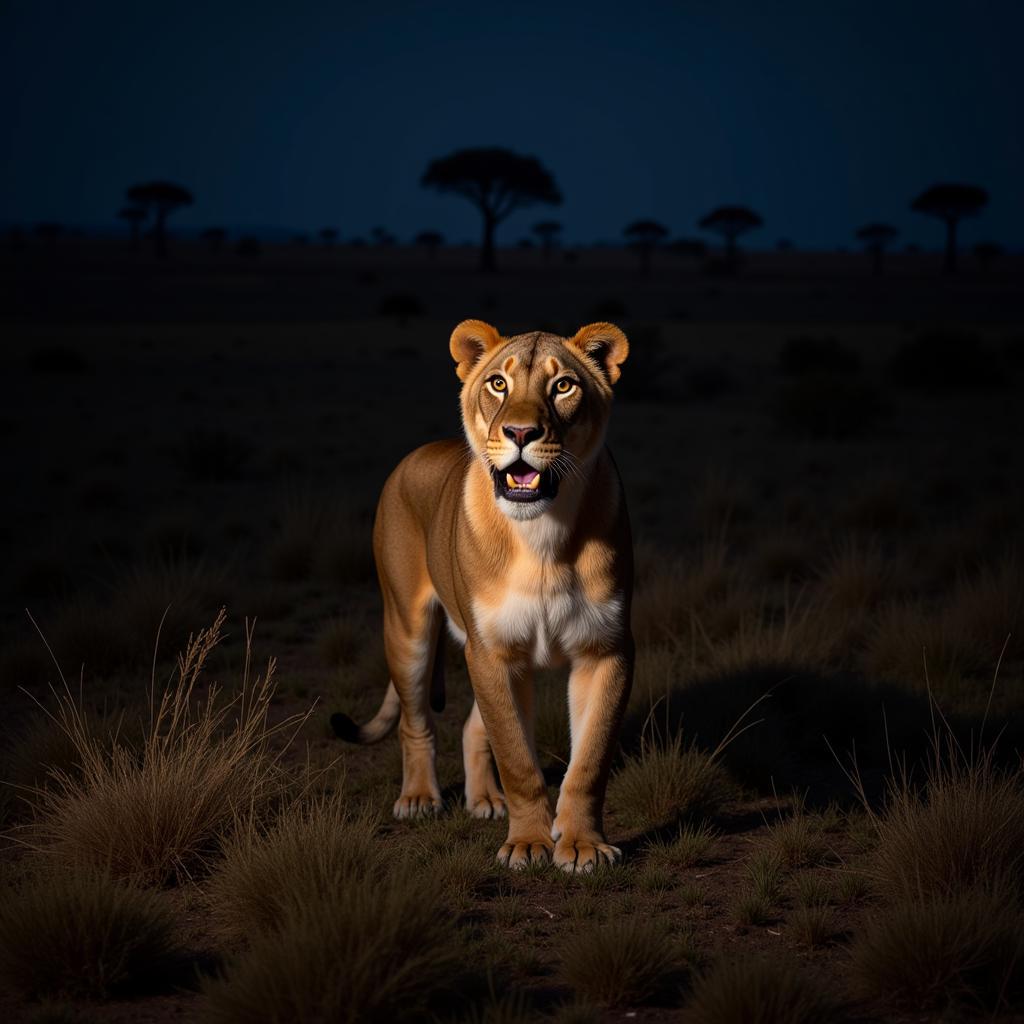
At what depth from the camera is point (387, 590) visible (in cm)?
603

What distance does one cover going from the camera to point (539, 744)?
655 centimetres

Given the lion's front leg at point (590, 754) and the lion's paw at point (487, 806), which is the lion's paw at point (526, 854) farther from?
the lion's paw at point (487, 806)

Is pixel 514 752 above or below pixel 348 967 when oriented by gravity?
above

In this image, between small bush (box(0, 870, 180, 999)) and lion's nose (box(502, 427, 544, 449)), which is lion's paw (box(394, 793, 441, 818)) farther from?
lion's nose (box(502, 427, 544, 449))

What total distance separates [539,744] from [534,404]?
265cm

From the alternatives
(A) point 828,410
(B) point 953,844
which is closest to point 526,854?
(B) point 953,844

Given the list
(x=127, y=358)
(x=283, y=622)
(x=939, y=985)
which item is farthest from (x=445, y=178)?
(x=939, y=985)

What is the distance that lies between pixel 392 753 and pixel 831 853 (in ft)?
7.89

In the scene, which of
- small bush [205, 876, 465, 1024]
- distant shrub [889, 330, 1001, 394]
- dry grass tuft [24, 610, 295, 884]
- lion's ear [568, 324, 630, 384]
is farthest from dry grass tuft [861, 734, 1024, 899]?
distant shrub [889, 330, 1001, 394]

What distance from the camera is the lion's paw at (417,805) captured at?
570 centimetres

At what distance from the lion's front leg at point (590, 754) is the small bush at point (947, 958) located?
1206mm

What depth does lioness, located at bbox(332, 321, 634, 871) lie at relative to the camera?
4578 millimetres

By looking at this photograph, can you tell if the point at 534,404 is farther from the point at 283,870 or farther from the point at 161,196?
the point at 161,196

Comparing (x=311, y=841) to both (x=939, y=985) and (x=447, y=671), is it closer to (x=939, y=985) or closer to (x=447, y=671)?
(x=939, y=985)
